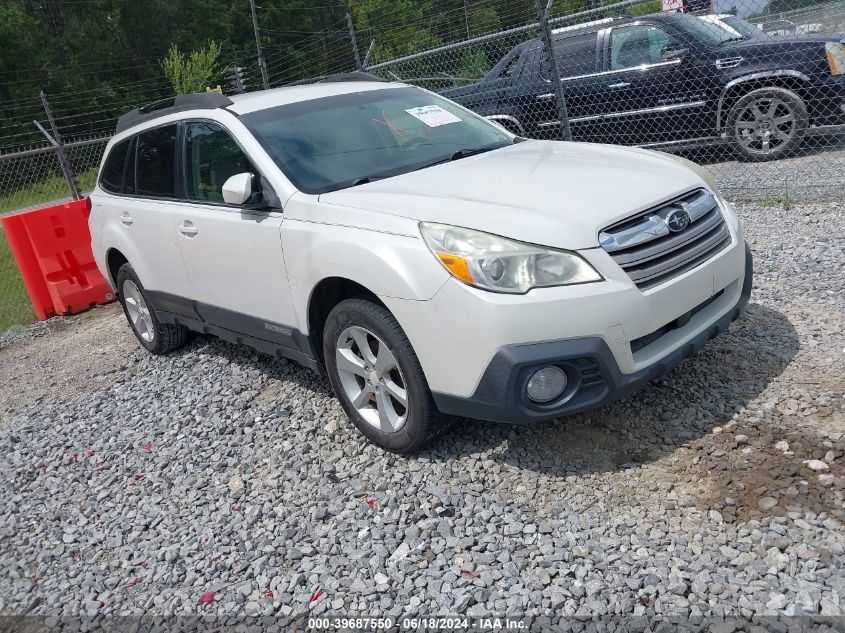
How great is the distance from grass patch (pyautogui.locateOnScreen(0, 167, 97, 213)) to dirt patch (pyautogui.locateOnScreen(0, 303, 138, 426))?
33.5 feet

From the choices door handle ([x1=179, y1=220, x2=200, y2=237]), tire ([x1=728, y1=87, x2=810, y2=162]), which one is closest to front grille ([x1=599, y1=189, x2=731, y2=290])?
door handle ([x1=179, y1=220, x2=200, y2=237])

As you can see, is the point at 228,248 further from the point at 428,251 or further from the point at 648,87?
the point at 648,87

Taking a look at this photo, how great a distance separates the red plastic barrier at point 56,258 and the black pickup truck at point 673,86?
16.2 feet

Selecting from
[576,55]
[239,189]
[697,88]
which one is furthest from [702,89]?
[239,189]

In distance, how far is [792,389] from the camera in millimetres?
3568

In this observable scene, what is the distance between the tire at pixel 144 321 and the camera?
18.3 ft

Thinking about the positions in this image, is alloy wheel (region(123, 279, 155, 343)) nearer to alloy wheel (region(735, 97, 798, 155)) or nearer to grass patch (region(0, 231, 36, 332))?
grass patch (region(0, 231, 36, 332))

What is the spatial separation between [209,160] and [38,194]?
14824 millimetres

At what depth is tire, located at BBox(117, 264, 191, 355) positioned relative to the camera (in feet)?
18.3

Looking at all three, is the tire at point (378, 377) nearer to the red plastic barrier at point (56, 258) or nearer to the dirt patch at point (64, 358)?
the dirt patch at point (64, 358)

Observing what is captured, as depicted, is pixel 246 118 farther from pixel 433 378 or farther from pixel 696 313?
pixel 696 313

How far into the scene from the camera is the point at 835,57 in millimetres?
7316

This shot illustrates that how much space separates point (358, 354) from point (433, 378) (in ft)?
1.93

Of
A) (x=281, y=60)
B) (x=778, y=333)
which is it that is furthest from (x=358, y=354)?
(x=281, y=60)
